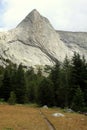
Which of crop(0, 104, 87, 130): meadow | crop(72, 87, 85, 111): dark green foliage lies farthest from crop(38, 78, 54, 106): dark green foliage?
crop(0, 104, 87, 130): meadow

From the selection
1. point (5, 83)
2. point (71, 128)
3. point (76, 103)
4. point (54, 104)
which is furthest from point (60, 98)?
point (71, 128)

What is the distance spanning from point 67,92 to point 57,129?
5450cm

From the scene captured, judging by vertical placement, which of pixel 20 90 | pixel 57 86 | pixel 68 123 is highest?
pixel 57 86

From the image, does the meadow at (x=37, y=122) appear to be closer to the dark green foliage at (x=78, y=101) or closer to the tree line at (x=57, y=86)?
the dark green foliage at (x=78, y=101)

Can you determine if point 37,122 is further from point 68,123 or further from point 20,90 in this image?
point 20,90

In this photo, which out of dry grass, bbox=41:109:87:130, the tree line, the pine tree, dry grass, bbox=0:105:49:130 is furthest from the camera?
the pine tree

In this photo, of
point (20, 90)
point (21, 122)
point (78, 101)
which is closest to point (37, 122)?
point (21, 122)

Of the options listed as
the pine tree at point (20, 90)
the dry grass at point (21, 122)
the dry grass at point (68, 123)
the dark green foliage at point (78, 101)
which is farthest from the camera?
the pine tree at point (20, 90)

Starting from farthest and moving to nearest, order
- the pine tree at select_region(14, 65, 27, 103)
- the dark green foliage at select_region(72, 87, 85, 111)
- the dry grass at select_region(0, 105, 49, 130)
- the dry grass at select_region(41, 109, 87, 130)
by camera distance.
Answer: the pine tree at select_region(14, 65, 27, 103) < the dark green foliage at select_region(72, 87, 85, 111) < the dry grass at select_region(41, 109, 87, 130) < the dry grass at select_region(0, 105, 49, 130)

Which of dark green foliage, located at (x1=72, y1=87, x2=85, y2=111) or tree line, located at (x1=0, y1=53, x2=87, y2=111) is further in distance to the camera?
tree line, located at (x1=0, y1=53, x2=87, y2=111)

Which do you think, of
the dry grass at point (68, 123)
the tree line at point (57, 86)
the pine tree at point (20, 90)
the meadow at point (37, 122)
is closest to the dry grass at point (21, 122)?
the meadow at point (37, 122)

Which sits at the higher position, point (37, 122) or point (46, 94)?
point (46, 94)

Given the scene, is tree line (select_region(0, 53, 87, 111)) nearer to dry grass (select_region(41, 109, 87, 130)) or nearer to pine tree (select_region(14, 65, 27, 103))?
pine tree (select_region(14, 65, 27, 103))

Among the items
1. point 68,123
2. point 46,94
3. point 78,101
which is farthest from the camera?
point 46,94
